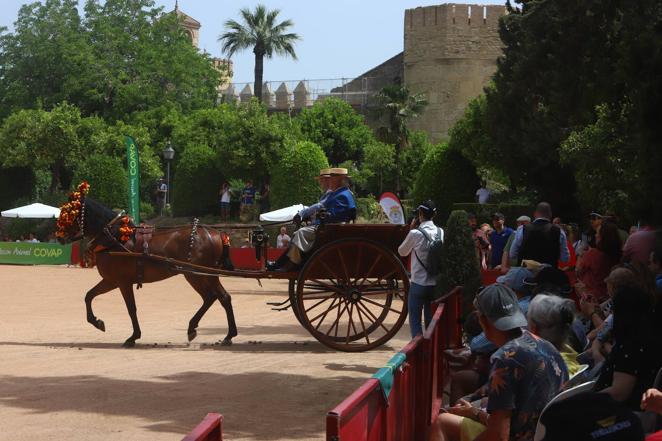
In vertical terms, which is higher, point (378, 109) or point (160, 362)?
point (378, 109)

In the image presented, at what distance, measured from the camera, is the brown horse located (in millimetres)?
14953

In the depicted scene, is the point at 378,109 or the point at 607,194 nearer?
the point at 607,194

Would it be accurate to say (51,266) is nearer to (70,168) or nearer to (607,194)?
(70,168)

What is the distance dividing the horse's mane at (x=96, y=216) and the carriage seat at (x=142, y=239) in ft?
1.53

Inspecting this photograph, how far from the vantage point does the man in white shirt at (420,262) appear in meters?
12.2

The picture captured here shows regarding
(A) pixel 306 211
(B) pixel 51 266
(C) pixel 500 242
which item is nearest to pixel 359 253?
(A) pixel 306 211

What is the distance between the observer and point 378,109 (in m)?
65.6

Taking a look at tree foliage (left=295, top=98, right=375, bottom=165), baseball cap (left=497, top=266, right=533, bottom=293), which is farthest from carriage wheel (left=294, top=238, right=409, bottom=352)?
tree foliage (left=295, top=98, right=375, bottom=165)

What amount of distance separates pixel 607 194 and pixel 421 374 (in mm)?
15321

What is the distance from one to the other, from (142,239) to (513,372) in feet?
35.7

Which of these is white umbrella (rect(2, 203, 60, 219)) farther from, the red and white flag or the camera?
the camera

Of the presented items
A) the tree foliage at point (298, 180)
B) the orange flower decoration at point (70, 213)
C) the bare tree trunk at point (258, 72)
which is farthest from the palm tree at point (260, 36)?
A: the orange flower decoration at point (70, 213)

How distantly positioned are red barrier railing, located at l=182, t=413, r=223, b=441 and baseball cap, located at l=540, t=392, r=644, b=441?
3.78 feet

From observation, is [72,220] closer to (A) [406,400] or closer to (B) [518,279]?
(B) [518,279]
